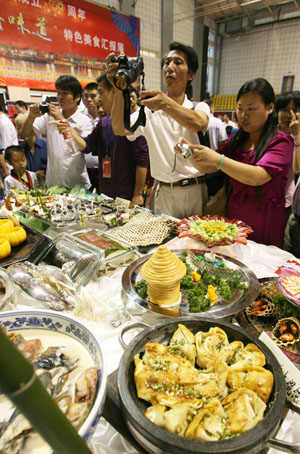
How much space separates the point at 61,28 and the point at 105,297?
5.51 meters

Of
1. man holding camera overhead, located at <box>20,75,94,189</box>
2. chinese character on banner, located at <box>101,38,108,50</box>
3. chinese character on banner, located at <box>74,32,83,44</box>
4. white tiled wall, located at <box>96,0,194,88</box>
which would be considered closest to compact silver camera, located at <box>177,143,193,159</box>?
man holding camera overhead, located at <box>20,75,94,189</box>

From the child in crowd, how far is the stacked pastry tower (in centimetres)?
239

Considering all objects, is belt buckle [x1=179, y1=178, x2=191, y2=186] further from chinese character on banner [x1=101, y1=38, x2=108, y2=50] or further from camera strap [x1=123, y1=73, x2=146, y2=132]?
chinese character on banner [x1=101, y1=38, x2=108, y2=50]

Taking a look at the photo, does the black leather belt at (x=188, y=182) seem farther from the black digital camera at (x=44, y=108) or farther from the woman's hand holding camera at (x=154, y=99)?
the black digital camera at (x=44, y=108)

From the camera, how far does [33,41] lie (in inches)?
176

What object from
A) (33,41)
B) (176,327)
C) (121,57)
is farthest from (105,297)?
(33,41)

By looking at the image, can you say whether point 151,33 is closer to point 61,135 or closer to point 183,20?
point 183,20

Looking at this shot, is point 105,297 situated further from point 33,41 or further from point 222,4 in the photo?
point 222,4

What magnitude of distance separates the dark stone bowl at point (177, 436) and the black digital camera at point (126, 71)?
5.08 feet

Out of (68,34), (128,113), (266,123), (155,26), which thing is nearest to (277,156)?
(266,123)

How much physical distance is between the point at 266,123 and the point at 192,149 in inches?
22.7

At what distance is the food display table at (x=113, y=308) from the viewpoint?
2.17ft

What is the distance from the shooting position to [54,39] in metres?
4.75

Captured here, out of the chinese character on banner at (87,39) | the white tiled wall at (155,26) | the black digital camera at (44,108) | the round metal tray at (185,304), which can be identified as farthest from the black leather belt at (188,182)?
the white tiled wall at (155,26)
